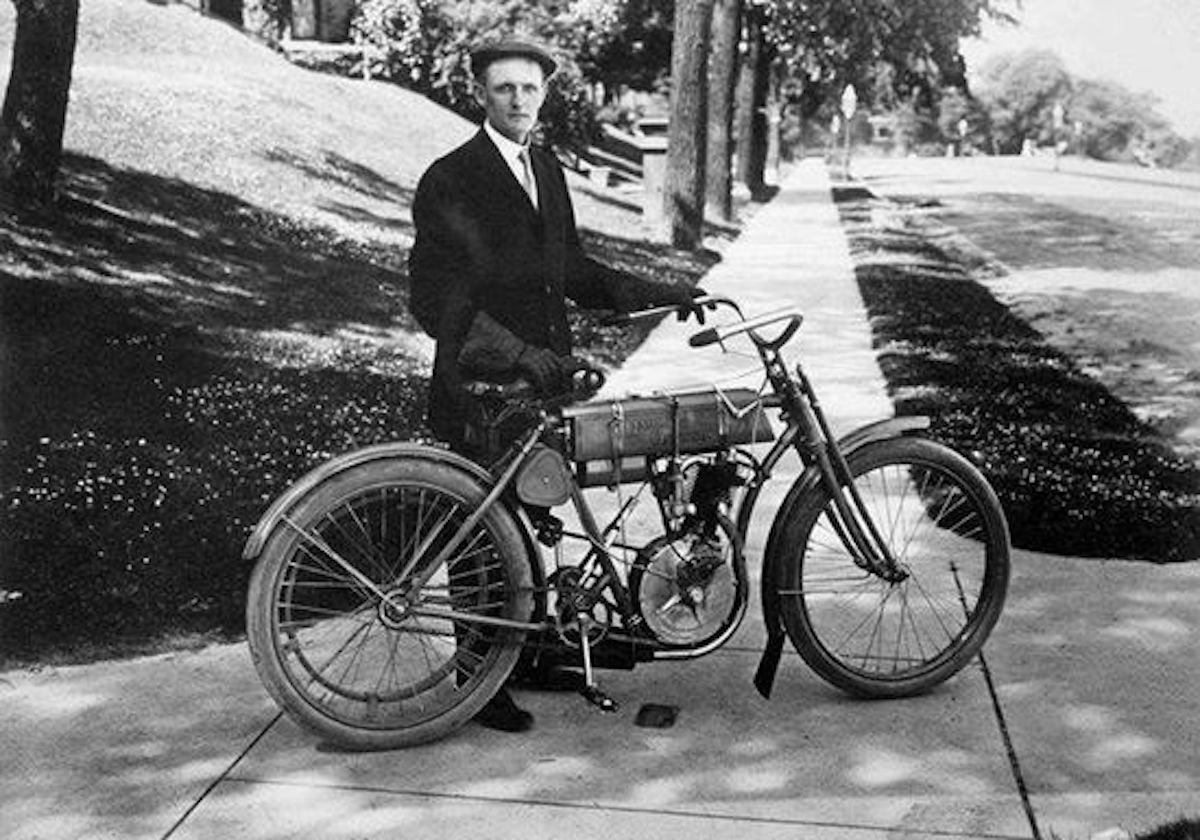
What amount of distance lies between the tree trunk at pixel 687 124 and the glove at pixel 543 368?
19.0ft

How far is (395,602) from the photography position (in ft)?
10.9

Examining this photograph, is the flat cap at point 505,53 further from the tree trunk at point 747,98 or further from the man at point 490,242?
the tree trunk at point 747,98

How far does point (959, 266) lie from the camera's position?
10.6 metres

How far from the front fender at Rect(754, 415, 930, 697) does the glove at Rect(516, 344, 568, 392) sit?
66cm

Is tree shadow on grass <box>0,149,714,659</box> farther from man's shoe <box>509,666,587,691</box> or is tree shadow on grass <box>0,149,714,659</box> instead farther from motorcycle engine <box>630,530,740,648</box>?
motorcycle engine <box>630,530,740,648</box>

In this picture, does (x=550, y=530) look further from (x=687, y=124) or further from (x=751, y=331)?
(x=687, y=124)

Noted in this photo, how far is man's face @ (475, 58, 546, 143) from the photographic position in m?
3.56

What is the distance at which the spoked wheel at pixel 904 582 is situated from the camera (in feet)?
11.7

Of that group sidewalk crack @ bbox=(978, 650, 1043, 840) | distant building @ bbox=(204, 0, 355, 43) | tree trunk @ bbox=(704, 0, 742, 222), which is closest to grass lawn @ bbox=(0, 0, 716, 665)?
distant building @ bbox=(204, 0, 355, 43)

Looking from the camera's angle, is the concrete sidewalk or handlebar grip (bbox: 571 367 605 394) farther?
handlebar grip (bbox: 571 367 605 394)

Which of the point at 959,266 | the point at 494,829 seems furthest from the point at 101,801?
the point at 959,266

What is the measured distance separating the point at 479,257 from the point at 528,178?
0.26 m

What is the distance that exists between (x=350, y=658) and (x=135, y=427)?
0.98 m

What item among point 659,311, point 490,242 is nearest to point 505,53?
point 490,242
